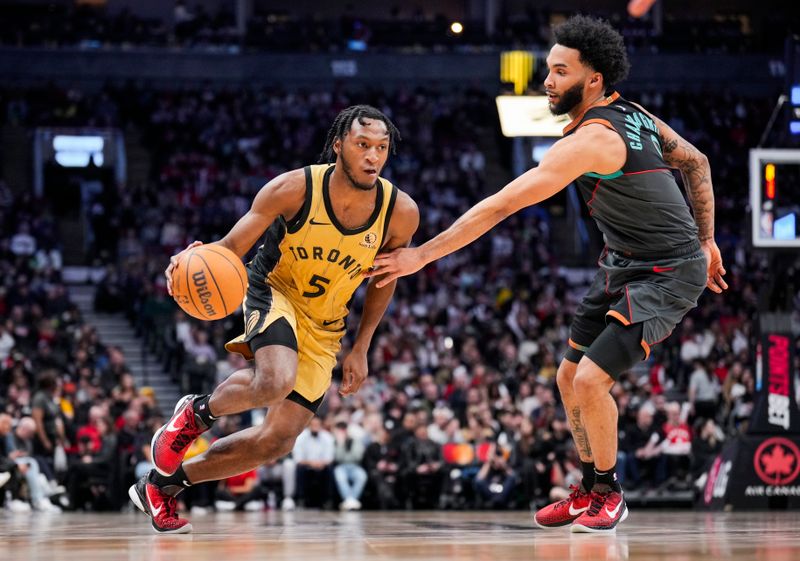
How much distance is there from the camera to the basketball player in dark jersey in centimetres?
504

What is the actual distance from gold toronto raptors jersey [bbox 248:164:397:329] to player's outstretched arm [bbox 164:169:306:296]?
0.08 meters

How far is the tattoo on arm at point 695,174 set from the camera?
5.57 metres

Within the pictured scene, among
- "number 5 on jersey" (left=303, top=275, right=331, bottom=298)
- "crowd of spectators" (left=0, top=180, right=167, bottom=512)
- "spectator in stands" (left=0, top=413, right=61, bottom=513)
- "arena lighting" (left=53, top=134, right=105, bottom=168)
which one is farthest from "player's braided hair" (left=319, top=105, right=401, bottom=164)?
"arena lighting" (left=53, top=134, right=105, bottom=168)

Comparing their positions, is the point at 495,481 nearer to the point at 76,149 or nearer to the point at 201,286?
the point at 201,286

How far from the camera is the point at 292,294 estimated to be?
5770 millimetres

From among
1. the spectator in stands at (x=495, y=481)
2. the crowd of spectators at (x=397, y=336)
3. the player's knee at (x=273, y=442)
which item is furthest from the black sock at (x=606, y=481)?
the spectator in stands at (x=495, y=481)

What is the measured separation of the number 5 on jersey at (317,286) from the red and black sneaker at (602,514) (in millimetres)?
1649

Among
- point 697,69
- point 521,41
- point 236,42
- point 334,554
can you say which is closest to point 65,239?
point 236,42

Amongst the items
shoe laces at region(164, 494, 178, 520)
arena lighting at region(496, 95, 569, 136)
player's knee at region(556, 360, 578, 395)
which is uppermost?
arena lighting at region(496, 95, 569, 136)

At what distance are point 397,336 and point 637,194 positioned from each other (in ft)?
41.1

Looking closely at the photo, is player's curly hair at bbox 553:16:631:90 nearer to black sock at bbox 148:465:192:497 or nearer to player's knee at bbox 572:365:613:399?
player's knee at bbox 572:365:613:399

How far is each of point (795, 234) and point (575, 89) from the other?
18.7 ft

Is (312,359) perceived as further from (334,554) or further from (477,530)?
(334,554)

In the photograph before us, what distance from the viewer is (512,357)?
17359 mm
